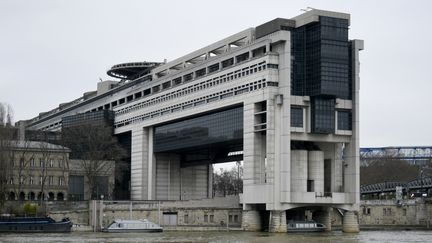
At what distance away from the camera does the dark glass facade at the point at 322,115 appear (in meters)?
129

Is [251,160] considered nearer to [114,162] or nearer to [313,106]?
[313,106]

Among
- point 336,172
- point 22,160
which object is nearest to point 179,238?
point 336,172

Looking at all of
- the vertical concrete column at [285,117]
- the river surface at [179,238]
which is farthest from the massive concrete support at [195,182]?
the river surface at [179,238]

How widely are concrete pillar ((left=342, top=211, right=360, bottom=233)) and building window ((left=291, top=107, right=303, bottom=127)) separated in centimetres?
1644

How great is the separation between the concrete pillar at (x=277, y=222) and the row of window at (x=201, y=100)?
19.9 meters

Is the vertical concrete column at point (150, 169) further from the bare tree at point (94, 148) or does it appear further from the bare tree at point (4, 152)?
the bare tree at point (4, 152)

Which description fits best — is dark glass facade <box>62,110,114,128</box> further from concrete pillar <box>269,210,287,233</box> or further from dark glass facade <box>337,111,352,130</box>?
dark glass facade <box>337,111,352,130</box>

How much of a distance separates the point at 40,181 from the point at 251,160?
2007 inches

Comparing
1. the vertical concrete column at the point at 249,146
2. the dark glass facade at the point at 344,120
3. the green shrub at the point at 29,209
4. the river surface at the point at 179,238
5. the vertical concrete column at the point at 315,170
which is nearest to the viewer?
the river surface at the point at 179,238

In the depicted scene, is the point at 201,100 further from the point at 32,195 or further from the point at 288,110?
the point at 32,195

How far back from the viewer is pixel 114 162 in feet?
566

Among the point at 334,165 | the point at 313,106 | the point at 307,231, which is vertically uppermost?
the point at 313,106

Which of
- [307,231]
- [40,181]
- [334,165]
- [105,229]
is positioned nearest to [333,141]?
[334,165]

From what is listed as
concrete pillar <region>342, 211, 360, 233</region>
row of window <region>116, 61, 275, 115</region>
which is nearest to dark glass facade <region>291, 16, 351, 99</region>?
row of window <region>116, 61, 275, 115</region>
